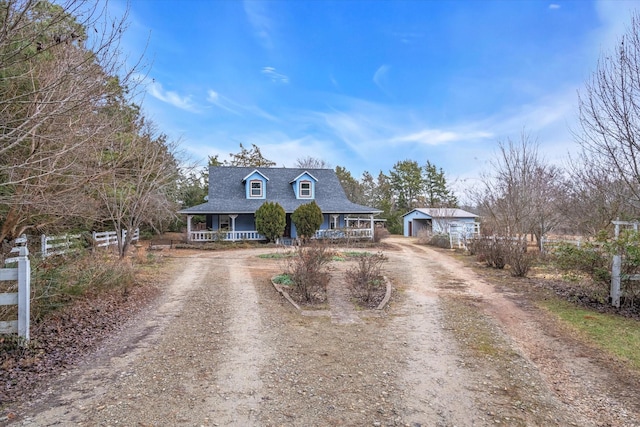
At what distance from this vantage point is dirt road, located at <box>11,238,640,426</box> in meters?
3.24

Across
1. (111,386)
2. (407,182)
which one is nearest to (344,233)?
(111,386)

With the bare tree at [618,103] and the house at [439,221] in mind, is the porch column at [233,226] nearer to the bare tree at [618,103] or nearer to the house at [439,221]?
the house at [439,221]

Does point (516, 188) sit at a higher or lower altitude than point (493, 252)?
higher

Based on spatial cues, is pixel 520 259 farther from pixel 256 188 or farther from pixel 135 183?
pixel 256 188

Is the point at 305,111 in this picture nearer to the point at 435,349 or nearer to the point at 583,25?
the point at 583,25

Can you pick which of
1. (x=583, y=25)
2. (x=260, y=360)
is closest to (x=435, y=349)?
(x=260, y=360)

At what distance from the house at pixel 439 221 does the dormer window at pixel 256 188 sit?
1268 centimetres

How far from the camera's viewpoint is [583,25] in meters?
10.0

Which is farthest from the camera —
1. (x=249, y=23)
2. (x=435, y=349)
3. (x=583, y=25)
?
(x=249, y=23)

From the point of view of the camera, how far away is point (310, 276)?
8.07 metres

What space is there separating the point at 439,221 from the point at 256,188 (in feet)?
49.0

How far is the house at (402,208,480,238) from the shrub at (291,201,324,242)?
28.2 ft

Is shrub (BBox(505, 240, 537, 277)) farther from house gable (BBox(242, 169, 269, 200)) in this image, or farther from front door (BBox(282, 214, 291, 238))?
house gable (BBox(242, 169, 269, 200))

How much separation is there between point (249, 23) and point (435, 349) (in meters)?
10.5
